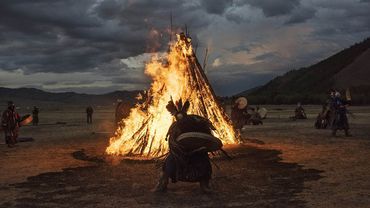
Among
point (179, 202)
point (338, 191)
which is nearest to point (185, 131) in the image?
point (179, 202)

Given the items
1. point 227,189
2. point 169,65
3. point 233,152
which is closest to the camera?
point 227,189

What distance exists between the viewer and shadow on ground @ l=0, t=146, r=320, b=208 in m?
7.63

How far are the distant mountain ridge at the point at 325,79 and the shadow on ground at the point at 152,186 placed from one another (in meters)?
65.4

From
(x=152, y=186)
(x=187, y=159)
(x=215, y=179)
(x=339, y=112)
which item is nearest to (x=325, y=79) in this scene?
(x=339, y=112)

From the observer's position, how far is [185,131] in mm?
8078

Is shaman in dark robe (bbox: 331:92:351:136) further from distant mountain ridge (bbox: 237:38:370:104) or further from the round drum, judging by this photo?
distant mountain ridge (bbox: 237:38:370:104)

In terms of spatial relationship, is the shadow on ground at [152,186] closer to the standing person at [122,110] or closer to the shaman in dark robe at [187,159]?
the shaman in dark robe at [187,159]

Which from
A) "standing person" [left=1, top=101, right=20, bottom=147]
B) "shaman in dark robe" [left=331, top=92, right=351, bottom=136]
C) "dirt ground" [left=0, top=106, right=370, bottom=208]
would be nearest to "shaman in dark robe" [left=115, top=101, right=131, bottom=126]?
"dirt ground" [left=0, top=106, right=370, bottom=208]

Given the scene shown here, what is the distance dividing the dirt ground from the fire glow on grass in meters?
0.92

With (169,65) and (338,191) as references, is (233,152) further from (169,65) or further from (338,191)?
(338,191)

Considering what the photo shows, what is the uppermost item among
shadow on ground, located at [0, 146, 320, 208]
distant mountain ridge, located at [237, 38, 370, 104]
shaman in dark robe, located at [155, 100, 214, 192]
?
distant mountain ridge, located at [237, 38, 370, 104]

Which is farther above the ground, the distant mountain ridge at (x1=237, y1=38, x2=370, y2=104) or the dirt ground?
the distant mountain ridge at (x1=237, y1=38, x2=370, y2=104)

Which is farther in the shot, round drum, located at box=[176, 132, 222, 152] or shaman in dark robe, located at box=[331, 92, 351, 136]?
shaman in dark robe, located at box=[331, 92, 351, 136]

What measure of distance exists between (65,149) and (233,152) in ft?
20.5
